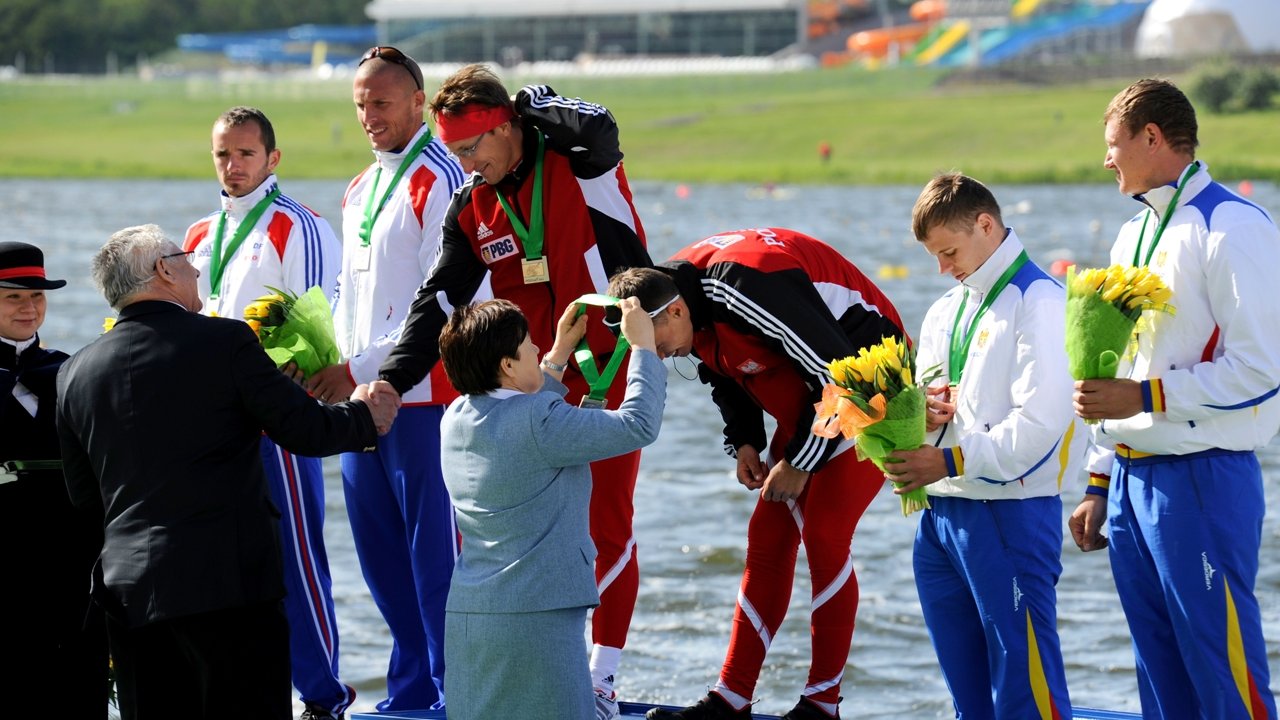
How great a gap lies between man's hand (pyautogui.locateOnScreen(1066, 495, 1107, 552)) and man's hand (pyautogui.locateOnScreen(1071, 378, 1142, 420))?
62 cm

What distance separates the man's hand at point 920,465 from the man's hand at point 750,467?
3.06 ft

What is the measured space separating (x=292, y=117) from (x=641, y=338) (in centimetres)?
7811

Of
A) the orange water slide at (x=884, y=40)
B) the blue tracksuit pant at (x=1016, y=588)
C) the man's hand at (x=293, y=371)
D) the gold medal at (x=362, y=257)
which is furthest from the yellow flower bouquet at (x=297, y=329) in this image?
the orange water slide at (x=884, y=40)

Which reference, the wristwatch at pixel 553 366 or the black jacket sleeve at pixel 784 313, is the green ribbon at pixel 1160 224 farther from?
the wristwatch at pixel 553 366

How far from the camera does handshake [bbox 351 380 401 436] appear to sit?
555cm

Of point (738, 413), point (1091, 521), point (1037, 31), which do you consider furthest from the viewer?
point (1037, 31)

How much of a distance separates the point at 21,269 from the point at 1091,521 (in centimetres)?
365

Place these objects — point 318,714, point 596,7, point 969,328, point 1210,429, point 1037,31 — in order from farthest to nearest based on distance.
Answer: point 596,7, point 1037,31, point 318,714, point 969,328, point 1210,429

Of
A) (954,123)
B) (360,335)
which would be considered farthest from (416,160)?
(954,123)

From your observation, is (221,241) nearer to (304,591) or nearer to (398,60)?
(398,60)

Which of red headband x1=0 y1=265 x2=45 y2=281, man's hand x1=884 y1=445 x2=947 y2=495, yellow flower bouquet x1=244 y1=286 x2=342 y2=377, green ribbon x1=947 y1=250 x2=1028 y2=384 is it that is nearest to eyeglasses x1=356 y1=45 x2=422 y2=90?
yellow flower bouquet x1=244 y1=286 x2=342 y2=377

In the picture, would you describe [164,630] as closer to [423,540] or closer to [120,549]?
[120,549]

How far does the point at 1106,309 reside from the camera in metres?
4.80

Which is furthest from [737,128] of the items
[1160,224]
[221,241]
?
[1160,224]
